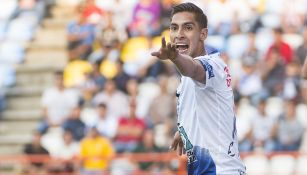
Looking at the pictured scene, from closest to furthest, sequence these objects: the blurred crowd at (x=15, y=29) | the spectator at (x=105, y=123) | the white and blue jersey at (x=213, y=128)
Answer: the white and blue jersey at (x=213, y=128) → the spectator at (x=105, y=123) → the blurred crowd at (x=15, y=29)

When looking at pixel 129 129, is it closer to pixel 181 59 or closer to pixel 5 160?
pixel 5 160

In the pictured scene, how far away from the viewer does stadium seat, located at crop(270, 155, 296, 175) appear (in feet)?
44.7

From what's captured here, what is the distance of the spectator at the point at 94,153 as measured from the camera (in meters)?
14.9

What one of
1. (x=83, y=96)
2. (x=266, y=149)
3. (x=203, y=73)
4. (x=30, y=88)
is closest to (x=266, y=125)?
(x=266, y=149)

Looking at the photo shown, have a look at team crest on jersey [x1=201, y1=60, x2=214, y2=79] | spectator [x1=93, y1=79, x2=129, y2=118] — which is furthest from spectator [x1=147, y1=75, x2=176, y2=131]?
team crest on jersey [x1=201, y1=60, x2=214, y2=79]

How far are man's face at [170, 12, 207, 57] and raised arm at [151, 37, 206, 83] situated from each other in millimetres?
369

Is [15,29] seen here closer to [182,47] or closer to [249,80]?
[249,80]

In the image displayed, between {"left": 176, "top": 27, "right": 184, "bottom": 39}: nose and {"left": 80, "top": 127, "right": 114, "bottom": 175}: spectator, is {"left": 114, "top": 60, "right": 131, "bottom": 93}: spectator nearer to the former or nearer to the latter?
{"left": 80, "top": 127, "right": 114, "bottom": 175}: spectator

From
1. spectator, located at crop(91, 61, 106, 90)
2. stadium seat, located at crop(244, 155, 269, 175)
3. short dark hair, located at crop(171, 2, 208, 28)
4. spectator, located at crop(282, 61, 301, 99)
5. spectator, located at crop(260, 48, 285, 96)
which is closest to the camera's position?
short dark hair, located at crop(171, 2, 208, 28)

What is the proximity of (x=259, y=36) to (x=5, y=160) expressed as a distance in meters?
4.85

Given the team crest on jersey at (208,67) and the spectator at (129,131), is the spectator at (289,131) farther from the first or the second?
the team crest on jersey at (208,67)

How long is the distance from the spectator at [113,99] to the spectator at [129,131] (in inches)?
15.1

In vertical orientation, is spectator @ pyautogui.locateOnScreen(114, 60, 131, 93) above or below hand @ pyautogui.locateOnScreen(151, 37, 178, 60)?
below

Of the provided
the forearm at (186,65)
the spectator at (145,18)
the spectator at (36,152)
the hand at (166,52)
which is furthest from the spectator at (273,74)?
the hand at (166,52)
